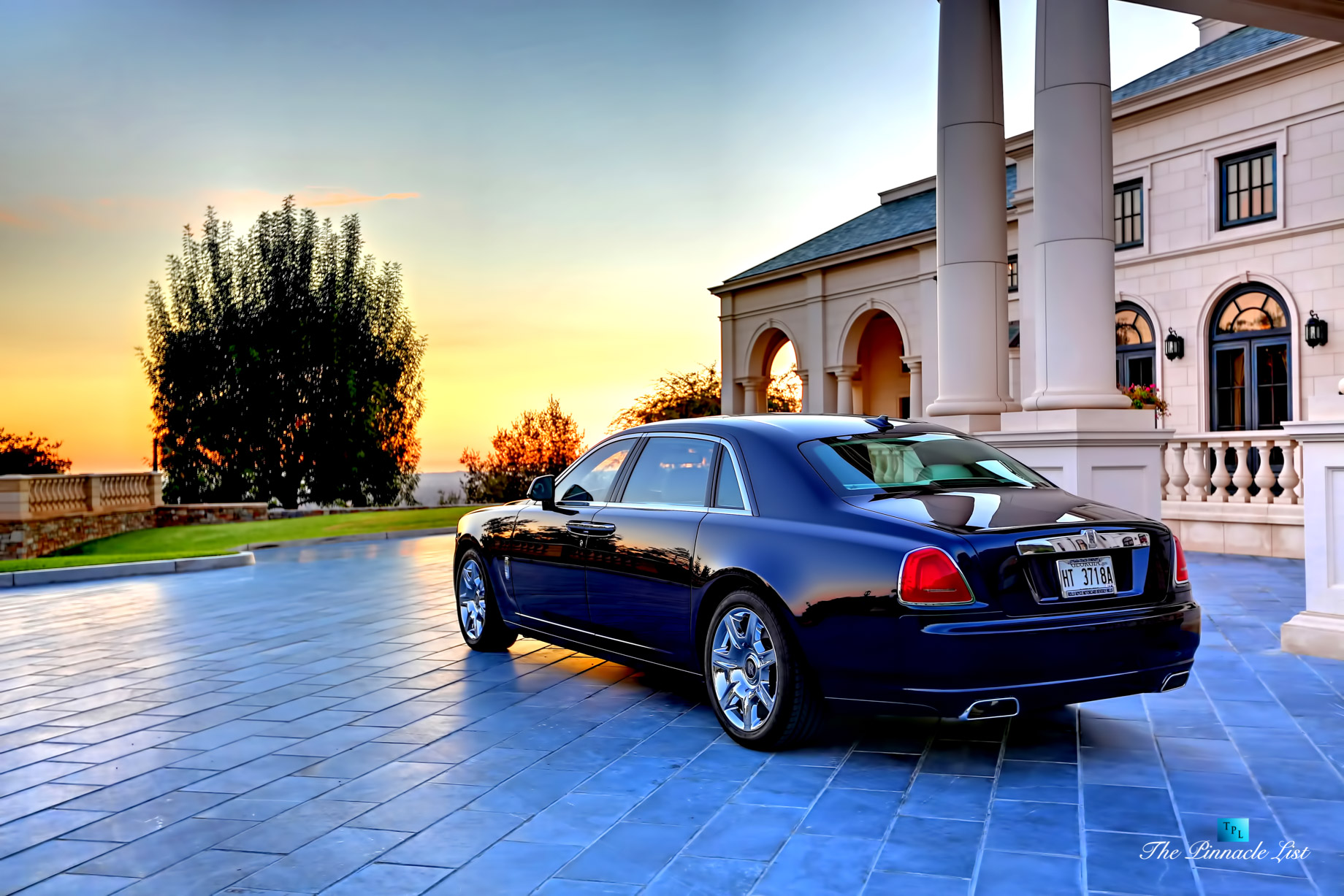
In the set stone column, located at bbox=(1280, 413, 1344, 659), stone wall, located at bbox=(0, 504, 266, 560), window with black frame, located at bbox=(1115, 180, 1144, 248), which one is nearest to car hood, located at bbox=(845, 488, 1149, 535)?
stone column, located at bbox=(1280, 413, 1344, 659)

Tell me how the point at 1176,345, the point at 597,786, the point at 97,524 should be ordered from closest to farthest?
the point at 597,786
the point at 1176,345
the point at 97,524

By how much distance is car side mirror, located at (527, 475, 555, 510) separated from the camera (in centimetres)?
645

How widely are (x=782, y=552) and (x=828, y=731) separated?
1.12 meters

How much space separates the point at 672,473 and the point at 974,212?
694 cm

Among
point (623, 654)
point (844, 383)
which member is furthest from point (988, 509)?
point (844, 383)

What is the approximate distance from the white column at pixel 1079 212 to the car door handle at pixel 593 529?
5802 millimetres

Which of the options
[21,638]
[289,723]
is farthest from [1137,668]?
[21,638]

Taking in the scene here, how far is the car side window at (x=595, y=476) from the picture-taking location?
6145 millimetres

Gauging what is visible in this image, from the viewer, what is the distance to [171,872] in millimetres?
3377

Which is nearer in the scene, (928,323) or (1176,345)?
(1176,345)

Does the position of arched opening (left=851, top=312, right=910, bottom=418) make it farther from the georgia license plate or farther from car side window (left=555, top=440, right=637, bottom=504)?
the georgia license plate

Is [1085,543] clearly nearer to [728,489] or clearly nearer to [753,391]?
[728,489]

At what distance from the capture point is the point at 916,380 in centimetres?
2881

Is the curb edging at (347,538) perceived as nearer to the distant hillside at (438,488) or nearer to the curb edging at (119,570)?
the curb edging at (119,570)
